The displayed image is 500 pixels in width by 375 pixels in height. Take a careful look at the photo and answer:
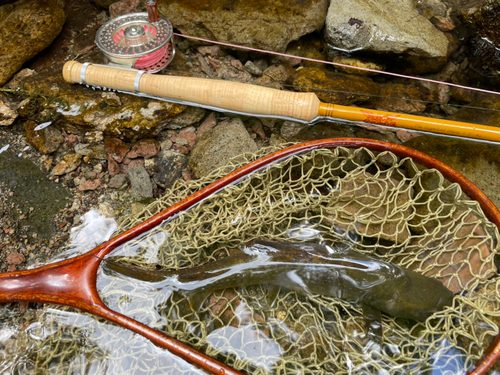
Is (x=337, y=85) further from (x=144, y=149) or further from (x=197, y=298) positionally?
(x=197, y=298)

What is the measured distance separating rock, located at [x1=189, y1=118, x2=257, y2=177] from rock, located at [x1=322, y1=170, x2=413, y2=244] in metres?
0.92

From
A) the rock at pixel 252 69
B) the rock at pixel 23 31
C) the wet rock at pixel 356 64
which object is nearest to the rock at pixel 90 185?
the rock at pixel 23 31

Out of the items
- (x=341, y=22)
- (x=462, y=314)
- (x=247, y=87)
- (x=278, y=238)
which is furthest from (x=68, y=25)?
(x=462, y=314)

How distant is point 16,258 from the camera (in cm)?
273

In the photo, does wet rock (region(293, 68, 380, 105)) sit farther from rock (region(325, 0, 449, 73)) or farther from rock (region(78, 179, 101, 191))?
rock (region(78, 179, 101, 191))

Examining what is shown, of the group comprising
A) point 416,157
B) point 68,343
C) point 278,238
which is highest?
point 416,157

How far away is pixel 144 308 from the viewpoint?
208 cm

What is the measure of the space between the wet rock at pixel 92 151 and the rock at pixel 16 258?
3.09 feet

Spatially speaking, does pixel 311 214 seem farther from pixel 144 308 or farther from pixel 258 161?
pixel 144 308

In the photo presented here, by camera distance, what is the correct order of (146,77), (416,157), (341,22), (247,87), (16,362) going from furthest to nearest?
(341,22)
(146,77)
(247,87)
(416,157)
(16,362)

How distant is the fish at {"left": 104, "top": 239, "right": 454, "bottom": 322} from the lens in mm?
2078

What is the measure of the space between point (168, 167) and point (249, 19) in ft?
5.43

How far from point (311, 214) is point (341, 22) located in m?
2.10

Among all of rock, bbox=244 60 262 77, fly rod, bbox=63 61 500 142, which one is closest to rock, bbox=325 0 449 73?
rock, bbox=244 60 262 77
